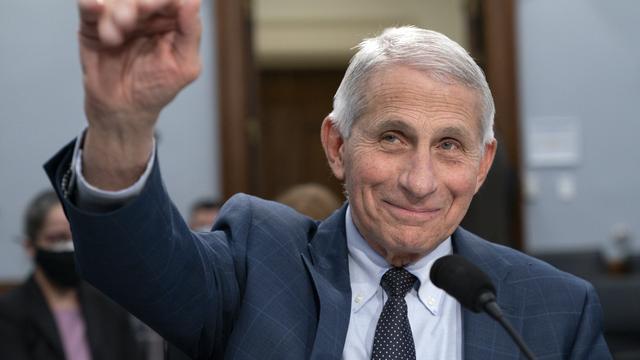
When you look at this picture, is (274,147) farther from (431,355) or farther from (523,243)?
(431,355)

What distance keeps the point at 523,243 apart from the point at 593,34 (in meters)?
Answer: 1.28

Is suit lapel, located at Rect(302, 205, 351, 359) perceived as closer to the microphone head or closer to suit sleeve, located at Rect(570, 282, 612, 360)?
the microphone head

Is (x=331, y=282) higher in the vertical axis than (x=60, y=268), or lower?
higher

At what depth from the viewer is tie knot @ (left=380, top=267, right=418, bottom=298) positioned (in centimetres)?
181

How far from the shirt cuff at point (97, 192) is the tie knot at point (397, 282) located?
571 mm

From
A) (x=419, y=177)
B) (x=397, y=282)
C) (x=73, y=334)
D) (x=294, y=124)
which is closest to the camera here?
(x=419, y=177)

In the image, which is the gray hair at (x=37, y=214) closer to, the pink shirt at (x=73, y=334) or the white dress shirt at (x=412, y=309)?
the pink shirt at (x=73, y=334)

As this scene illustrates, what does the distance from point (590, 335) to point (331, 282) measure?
1.48 ft

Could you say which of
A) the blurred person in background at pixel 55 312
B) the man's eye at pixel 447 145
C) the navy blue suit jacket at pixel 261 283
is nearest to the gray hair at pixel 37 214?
the blurred person in background at pixel 55 312

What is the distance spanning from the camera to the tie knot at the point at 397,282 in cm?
181

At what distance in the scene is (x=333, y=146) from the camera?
191 cm

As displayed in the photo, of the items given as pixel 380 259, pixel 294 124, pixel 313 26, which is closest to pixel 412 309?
pixel 380 259

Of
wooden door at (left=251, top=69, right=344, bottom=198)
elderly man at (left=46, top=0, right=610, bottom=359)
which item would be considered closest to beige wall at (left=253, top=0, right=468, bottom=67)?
wooden door at (left=251, top=69, right=344, bottom=198)

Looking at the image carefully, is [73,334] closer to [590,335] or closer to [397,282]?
[397,282]
